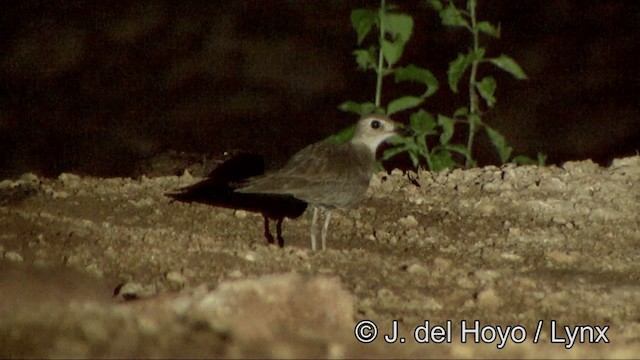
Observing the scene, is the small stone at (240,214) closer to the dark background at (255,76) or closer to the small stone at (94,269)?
the small stone at (94,269)

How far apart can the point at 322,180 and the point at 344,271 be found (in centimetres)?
75

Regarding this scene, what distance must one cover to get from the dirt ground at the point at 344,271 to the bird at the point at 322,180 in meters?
0.25

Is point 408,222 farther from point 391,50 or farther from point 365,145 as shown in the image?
point 391,50

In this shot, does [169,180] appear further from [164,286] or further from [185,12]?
[185,12]

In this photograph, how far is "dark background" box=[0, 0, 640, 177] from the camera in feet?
35.9

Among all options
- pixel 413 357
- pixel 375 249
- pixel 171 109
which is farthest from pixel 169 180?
pixel 171 109

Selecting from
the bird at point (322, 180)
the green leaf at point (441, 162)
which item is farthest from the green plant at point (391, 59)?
the bird at point (322, 180)

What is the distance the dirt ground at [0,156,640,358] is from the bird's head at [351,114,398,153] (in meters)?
0.40

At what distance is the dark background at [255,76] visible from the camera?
10945mm

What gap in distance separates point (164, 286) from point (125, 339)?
0.77 metres

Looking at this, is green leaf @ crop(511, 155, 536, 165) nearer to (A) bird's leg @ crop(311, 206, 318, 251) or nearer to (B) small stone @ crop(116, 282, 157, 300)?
(A) bird's leg @ crop(311, 206, 318, 251)

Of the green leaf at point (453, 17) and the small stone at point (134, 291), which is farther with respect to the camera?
the green leaf at point (453, 17)

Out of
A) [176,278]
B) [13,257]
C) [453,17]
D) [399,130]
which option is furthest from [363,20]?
[13,257]

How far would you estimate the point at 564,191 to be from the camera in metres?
7.21
